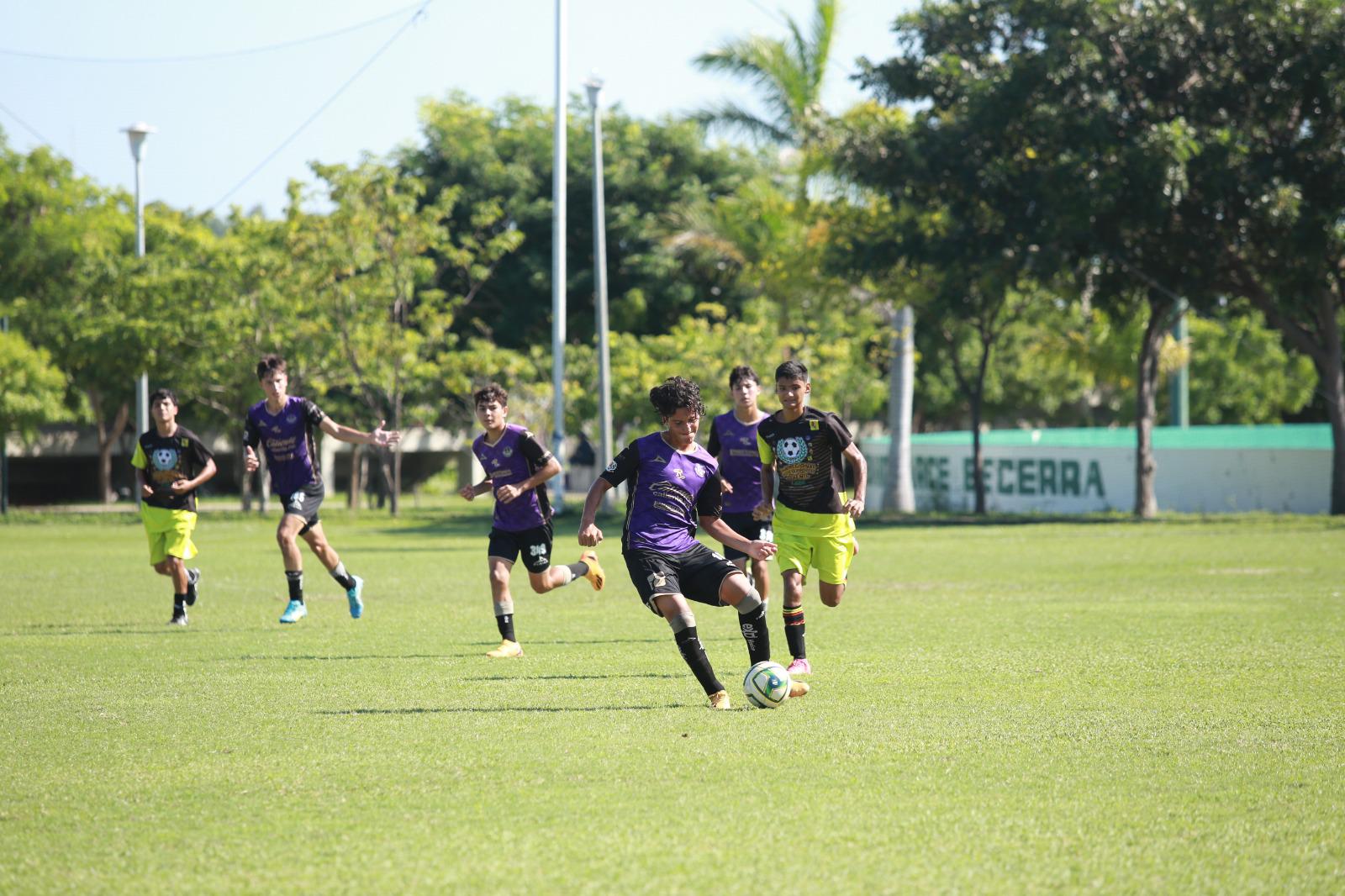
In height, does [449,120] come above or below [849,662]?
above

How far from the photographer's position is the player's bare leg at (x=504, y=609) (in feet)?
34.2

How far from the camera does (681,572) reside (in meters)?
8.23

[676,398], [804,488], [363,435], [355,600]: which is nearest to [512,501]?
[363,435]

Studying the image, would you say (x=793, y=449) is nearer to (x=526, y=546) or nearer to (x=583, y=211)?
(x=526, y=546)

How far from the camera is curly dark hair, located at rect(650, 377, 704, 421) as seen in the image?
7.99 meters

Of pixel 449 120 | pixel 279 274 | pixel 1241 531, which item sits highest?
pixel 449 120

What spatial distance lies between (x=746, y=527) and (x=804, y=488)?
5.78ft

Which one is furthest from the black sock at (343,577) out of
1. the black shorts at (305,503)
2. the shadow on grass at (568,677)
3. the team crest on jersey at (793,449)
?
the team crest on jersey at (793,449)

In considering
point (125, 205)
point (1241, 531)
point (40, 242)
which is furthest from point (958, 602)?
point (125, 205)

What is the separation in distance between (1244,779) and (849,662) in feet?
12.6

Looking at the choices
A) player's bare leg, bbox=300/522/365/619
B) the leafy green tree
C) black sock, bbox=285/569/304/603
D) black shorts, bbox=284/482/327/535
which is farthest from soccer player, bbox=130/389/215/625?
the leafy green tree

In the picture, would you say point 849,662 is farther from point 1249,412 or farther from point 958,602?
point 1249,412

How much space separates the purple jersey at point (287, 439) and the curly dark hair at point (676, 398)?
5.23m

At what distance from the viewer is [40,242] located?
39969 mm
